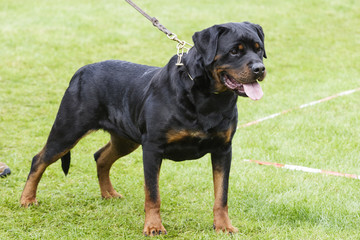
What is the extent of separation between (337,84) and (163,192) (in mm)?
6521

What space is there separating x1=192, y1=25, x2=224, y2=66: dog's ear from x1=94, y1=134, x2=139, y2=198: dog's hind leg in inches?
60.7

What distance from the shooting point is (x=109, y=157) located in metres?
5.20

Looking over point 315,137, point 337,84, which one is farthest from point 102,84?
point 337,84

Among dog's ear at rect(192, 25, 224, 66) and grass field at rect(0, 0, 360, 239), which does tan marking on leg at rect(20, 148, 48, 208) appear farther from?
dog's ear at rect(192, 25, 224, 66)

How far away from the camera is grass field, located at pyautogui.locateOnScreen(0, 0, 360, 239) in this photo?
4.57 m

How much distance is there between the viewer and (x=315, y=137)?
283 inches

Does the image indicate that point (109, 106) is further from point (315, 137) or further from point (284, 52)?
point (284, 52)

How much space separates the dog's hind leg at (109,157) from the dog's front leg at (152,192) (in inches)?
39.8

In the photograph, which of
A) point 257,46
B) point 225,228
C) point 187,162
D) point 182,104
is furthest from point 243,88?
point 187,162

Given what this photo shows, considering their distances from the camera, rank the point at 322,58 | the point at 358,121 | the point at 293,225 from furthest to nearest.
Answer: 1. the point at 322,58
2. the point at 358,121
3. the point at 293,225

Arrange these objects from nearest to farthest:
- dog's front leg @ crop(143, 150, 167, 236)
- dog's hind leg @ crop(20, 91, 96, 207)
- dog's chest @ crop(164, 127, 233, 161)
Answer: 1. dog's chest @ crop(164, 127, 233, 161)
2. dog's front leg @ crop(143, 150, 167, 236)
3. dog's hind leg @ crop(20, 91, 96, 207)

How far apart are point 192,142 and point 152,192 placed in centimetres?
52

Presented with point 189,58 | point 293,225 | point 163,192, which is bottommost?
point 163,192

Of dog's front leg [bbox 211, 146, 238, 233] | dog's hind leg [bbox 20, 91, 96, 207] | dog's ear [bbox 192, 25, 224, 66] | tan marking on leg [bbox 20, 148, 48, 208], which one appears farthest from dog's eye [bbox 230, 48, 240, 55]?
tan marking on leg [bbox 20, 148, 48, 208]
